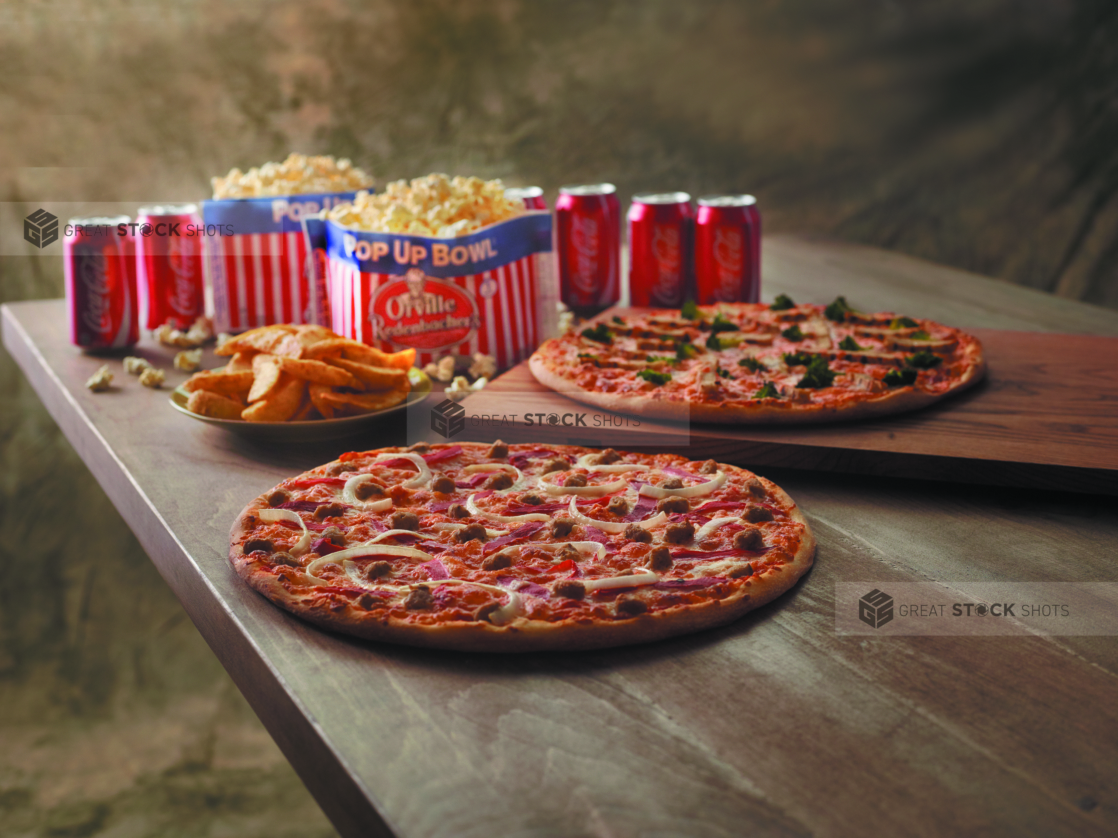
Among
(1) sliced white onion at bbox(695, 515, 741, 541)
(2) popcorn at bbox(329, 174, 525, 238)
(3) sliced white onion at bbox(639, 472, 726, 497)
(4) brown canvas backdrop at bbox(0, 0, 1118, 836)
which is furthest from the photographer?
(4) brown canvas backdrop at bbox(0, 0, 1118, 836)

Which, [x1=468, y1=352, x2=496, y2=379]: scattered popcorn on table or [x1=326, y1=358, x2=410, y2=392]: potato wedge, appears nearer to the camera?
[x1=326, y1=358, x2=410, y2=392]: potato wedge

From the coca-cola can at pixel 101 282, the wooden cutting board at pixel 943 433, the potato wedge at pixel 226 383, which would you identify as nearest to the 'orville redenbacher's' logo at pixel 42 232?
the coca-cola can at pixel 101 282

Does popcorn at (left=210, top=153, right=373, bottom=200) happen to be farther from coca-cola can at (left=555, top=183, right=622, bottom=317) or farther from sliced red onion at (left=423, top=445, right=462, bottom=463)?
sliced red onion at (left=423, top=445, right=462, bottom=463)

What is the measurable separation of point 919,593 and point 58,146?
3.72 metres

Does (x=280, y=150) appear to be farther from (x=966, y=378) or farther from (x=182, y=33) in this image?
(x=966, y=378)

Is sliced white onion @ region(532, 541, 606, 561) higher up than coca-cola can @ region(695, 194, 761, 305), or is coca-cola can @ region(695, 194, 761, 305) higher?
coca-cola can @ region(695, 194, 761, 305)

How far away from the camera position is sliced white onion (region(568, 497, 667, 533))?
1439mm

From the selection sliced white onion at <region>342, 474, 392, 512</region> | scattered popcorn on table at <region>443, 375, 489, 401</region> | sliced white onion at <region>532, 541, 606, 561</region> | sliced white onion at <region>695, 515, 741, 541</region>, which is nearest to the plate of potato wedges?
scattered popcorn on table at <region>443, 375, 489, 401</region>

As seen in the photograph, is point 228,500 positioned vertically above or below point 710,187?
below

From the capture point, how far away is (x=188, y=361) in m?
2.29

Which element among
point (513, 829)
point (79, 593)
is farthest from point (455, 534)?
point (79, 593)

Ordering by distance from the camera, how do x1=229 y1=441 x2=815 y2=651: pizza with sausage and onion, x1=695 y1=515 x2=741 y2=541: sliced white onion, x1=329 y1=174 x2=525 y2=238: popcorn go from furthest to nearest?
x1=329 y1=174 x2=525 y2=238: popcorn, x1=695 y1=515 x2=741 y2=541: sliced white onion, x1=229 y1=441 x2=815 y2=651: pizza with sausage and onion

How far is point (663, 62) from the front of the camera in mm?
4945

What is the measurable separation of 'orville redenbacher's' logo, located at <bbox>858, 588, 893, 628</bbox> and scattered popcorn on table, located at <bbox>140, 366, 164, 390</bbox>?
154 cm
